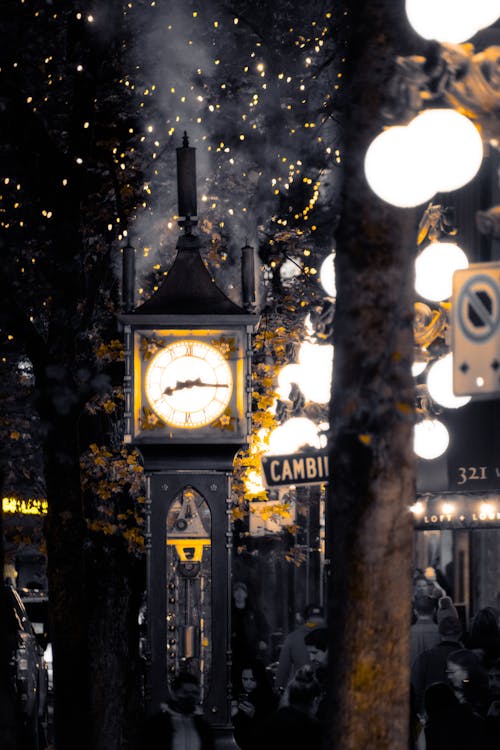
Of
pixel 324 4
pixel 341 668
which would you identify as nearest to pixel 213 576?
pixel 341 668

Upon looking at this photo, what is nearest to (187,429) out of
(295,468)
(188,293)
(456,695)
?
(188,293)

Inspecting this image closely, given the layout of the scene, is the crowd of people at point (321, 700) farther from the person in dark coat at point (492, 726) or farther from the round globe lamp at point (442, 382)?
the round globe lamp at point (442, 382)

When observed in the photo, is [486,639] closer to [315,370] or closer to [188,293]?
[315,370]

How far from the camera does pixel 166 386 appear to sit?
1181 centimetres

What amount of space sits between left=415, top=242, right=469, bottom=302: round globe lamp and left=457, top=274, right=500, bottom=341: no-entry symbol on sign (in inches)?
159

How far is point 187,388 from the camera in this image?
11.8 meters

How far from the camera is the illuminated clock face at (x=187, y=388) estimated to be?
38.7ft

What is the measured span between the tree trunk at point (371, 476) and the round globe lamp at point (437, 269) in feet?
12.1

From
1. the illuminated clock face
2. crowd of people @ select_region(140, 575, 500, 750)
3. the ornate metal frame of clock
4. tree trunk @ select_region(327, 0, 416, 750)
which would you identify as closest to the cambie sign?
the ornate metal frame of clock

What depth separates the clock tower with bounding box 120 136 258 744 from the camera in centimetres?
1148

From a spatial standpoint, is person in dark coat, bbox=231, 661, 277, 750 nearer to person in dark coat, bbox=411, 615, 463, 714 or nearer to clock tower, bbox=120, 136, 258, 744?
clock tower, bbox=120, 136, 258, 744

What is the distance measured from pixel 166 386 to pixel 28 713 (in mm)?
5751

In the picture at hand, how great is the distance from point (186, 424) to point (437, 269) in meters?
2.27

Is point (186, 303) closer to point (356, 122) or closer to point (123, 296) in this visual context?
point (123, 296)
